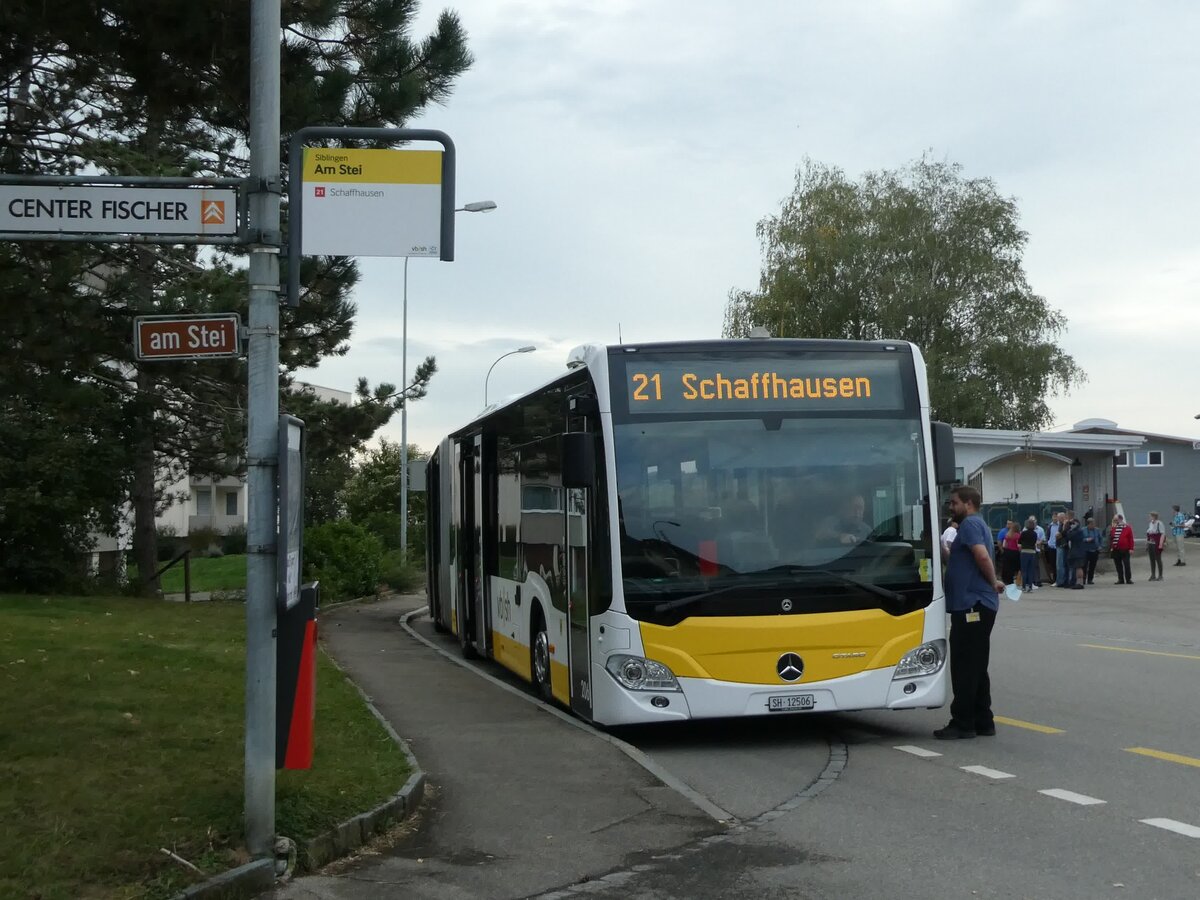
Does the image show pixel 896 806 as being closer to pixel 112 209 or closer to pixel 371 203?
pixel 371 203

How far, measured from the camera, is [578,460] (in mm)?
10664

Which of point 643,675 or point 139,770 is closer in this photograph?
point 139,770

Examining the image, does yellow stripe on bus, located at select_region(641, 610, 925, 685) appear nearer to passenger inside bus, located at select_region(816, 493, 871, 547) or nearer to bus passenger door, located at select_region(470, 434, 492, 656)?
passenger inside bus, located at select_region(816, 493, 871, 547)

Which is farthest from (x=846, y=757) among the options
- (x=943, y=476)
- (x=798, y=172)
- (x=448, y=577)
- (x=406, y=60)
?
(x=798, y=172)

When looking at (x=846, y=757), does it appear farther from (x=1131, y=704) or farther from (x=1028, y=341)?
(x=1028, y=341)

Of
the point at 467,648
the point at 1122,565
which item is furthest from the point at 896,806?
the point at 1122,565

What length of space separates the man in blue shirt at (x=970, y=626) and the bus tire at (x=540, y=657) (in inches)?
146

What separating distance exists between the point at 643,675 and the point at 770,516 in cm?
148

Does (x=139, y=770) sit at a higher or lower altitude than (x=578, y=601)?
lower

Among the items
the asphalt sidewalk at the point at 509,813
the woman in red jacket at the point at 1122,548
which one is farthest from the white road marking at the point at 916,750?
the woman in red jacket at the point at 1122,548

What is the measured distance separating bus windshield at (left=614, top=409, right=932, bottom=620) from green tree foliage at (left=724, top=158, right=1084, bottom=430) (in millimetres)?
43325

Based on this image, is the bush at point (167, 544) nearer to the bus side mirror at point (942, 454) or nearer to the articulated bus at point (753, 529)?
the articulated bus at point (753, 529)

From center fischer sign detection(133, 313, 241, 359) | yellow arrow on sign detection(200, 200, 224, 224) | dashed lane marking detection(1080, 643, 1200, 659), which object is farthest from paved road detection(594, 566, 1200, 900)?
yellow arrow on sign detection(200, 200, 224, 224)

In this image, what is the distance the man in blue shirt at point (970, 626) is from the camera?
35.2 ft
